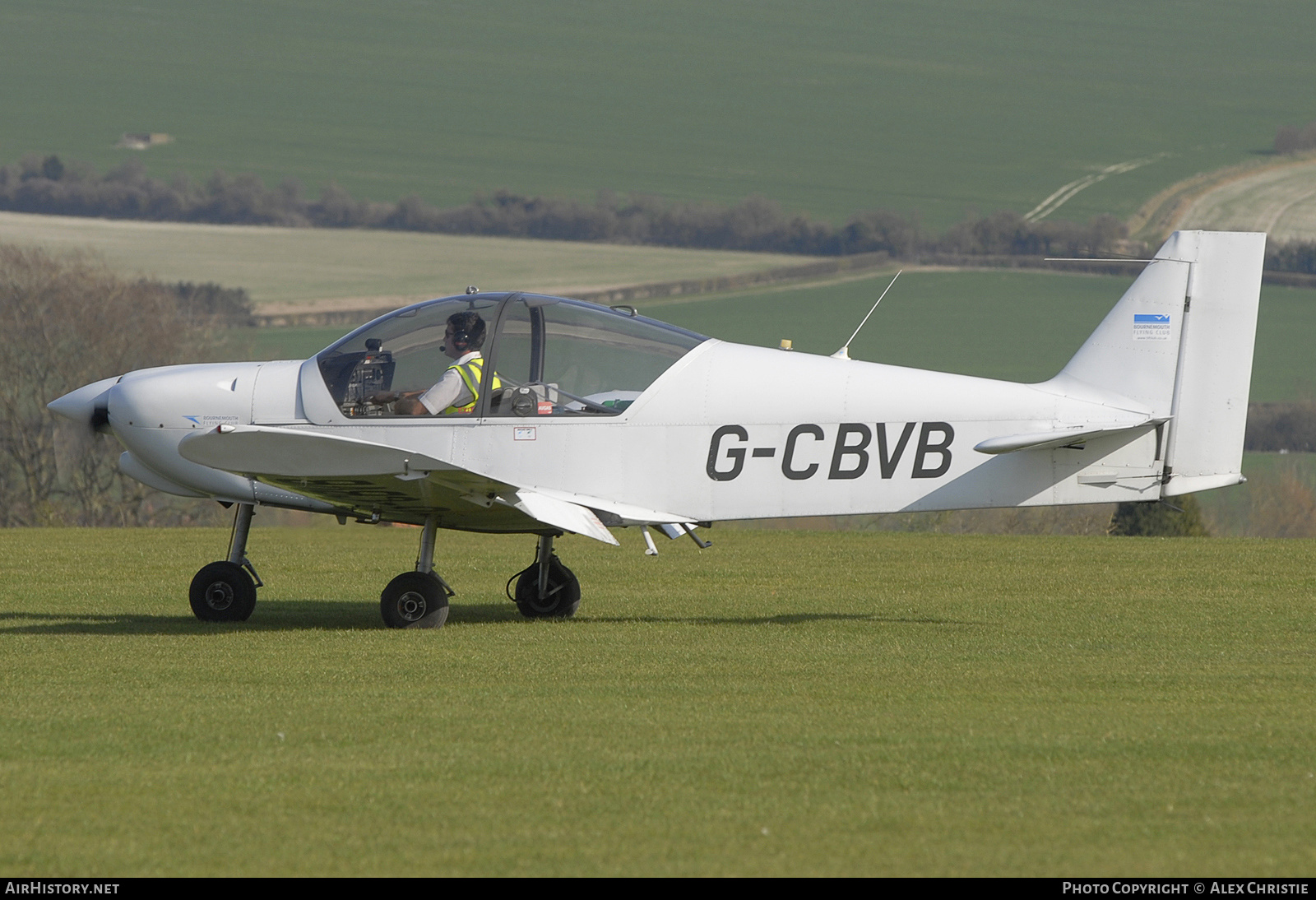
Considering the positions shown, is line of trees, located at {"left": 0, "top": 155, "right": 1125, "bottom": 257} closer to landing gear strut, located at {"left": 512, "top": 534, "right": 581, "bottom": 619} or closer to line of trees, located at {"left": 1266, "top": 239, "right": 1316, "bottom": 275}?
line of trees, located at {"left": 1266, "top": 239, "right": 1316, "bottom": 275}

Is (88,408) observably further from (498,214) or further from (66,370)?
(498,214)

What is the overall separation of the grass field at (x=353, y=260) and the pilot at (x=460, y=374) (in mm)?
46690

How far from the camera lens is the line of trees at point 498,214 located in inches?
2783

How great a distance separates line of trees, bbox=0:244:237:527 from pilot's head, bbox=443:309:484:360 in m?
28.3

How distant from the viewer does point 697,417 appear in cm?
1039

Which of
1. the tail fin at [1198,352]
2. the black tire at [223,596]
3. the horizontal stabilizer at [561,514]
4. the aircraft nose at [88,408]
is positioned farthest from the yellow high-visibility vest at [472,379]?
the tail fin at [1198,352]

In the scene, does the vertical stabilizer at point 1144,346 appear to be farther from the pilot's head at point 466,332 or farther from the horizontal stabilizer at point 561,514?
the pilot's head at point 466,332

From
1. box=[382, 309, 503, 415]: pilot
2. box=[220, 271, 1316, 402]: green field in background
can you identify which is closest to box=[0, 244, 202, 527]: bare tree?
box=[220, 271, 1316, 402]: green field in background

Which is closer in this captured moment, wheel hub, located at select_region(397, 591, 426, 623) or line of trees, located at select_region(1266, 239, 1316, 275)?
wheel hub, located at select_region(397, 591, 426, 623)

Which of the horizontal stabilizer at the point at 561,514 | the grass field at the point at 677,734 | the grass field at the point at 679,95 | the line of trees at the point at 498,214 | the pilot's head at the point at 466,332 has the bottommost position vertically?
the grass field at the point at 677,734

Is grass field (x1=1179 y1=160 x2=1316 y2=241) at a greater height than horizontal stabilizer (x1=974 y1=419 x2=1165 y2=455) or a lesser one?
greater

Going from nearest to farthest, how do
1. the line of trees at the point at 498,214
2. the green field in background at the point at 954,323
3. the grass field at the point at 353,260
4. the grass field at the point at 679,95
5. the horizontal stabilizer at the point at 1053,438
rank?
the horizontal stabilizer at the point at 1053,438 → the green field in background at the point at 954,323 → the grass field at the point at 353,260 → the line of trees at the point at 498,214 → the grass field at the point at 679,95

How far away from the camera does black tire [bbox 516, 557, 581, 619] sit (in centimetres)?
1124

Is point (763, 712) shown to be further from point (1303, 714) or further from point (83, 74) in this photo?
point (83, 74)
